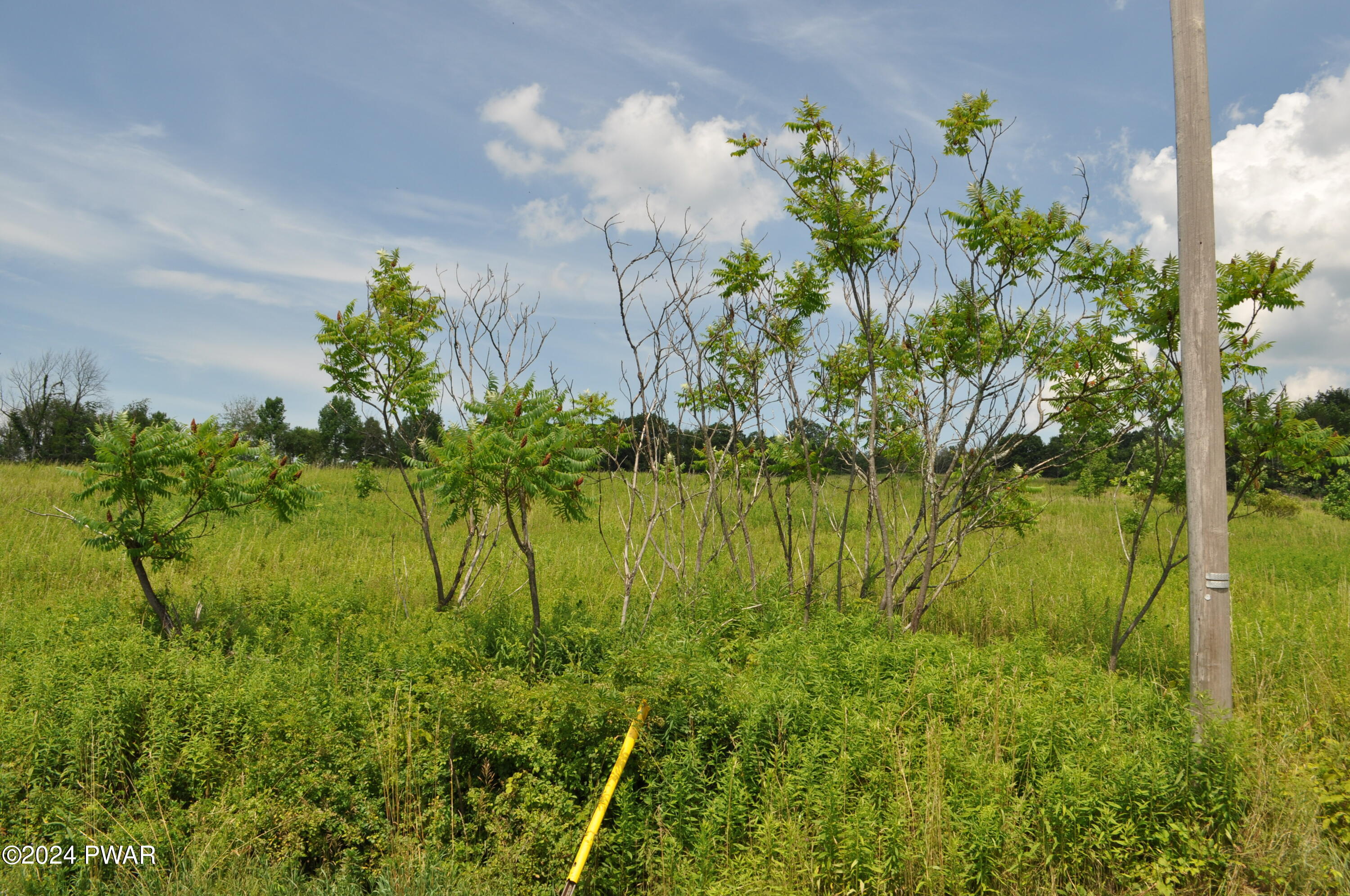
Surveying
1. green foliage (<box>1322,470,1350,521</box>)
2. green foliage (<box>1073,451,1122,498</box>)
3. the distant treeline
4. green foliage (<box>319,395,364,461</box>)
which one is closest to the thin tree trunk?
the distant treeline

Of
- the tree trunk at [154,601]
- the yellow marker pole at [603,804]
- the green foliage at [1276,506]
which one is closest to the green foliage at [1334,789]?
the yellow marker pole at [603,804]

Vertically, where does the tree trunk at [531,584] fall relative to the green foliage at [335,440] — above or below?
below

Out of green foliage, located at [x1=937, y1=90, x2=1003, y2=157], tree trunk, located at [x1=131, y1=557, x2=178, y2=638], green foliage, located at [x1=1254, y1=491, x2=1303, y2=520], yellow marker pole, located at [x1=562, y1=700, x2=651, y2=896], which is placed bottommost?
yellow marker pole, located at [x1=562, y1=700, x2=651, y2=896]

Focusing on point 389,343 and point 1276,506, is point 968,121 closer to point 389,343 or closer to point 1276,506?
point 389,343

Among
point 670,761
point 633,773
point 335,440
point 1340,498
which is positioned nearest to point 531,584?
point 633,773

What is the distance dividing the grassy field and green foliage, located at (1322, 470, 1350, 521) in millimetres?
18482

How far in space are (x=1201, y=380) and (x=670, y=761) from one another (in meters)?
3.75

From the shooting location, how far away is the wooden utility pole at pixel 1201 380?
3.95 metres

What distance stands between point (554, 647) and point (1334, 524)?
849 inches

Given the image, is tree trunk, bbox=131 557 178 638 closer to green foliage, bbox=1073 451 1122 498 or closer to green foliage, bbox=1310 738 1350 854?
green foliage, bbox=1310 738 1350 854

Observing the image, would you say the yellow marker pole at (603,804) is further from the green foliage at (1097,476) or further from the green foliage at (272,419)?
the green foliage at (272,419)

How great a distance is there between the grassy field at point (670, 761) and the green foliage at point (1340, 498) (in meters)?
18.5

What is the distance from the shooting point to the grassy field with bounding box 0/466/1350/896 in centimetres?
328

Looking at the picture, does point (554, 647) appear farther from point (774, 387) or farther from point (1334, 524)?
point (1334, 524)
